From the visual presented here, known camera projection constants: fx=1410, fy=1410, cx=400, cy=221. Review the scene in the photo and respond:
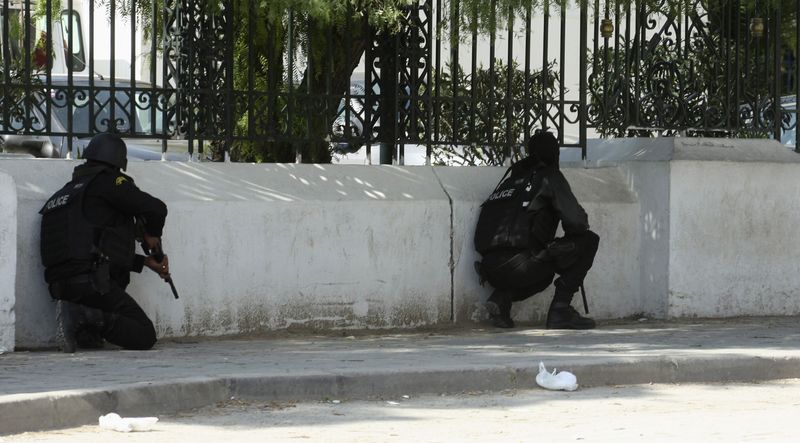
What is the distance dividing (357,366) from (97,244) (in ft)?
5.67

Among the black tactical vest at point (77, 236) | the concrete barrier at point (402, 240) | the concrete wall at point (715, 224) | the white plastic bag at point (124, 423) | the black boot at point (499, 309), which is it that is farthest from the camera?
the concrete wall at point (715, 224)

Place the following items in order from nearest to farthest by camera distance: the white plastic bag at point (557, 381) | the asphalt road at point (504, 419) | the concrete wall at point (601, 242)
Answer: the asphalt road at point (504, 419) → the white plastic bag at point (557, 381) → the concrete wall at point (601, 242)

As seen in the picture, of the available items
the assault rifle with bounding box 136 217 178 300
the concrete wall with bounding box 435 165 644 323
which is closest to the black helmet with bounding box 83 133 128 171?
the assault rifle with bounding box 136 217 178 300

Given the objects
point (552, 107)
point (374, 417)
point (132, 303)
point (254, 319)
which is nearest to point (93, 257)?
point (132, 303)

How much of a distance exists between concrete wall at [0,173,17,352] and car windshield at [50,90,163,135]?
1083 millimetres

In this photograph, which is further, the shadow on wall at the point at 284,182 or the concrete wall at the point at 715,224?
the concrete wall at the point at 715,224

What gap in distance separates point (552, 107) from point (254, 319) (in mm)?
2918

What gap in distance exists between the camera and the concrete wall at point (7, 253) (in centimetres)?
816

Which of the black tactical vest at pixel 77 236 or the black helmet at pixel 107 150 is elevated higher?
the black helmet at pixel 107 150

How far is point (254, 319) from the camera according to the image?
933cm

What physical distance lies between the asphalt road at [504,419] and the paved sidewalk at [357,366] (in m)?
0.09

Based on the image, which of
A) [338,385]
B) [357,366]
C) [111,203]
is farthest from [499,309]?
[111,203]

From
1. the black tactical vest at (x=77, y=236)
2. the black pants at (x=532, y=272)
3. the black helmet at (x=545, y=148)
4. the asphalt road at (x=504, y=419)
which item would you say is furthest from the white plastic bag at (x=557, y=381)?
the black tactical vest at (x=77, y=236)

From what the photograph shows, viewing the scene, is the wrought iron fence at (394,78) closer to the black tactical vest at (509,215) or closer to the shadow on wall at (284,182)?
the shadow on wall at (284,182)
